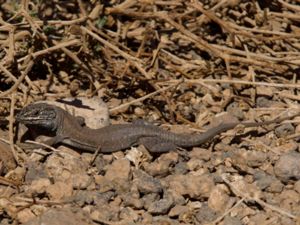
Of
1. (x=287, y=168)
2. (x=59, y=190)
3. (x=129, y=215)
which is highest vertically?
(x=287, y=168)

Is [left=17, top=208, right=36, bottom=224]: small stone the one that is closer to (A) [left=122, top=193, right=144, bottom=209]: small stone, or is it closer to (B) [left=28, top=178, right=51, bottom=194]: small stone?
(B) [left=28, top=178, right=51, bottom=194]: small stone

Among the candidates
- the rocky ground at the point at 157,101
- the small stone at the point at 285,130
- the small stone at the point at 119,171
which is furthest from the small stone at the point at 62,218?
the small stone at the point at 285,130

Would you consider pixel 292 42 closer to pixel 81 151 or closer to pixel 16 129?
pixel 81 151

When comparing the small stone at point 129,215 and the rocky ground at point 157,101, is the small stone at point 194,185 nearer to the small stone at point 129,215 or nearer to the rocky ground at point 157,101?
the rocky ground at point 157,101

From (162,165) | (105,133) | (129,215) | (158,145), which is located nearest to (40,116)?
(105,133)

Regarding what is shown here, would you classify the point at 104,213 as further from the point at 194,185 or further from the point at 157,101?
the point at 157,101

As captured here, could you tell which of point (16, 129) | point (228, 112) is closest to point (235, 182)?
point (228, 112)
